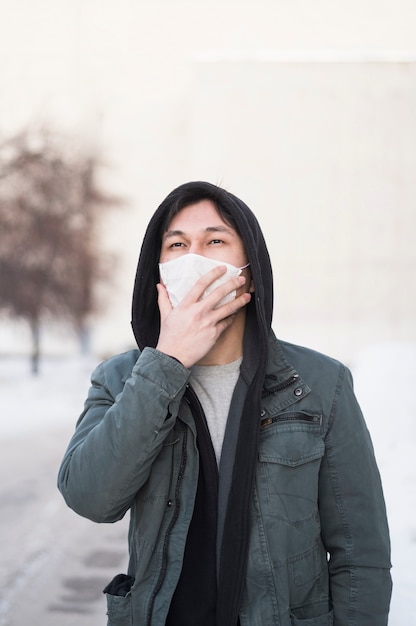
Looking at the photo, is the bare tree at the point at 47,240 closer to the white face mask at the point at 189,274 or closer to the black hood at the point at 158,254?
the black hood at the point at 158,254

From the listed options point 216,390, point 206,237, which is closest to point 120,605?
point 216,390

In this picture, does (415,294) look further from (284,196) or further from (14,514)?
(14,514)

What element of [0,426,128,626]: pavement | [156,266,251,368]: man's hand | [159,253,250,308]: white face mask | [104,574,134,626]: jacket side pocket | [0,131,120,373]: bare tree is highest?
[0,131,120,373]: bare tree

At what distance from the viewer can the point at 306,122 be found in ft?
29.8

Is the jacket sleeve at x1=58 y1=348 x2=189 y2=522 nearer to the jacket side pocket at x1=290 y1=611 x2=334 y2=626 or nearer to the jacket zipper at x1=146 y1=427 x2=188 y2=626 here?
the jacket zipper at x1=146 y1=427 x2=188 y2=626

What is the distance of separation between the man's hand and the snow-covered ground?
1.26 meters

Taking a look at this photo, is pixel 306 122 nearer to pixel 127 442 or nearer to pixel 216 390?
pixel 216 390

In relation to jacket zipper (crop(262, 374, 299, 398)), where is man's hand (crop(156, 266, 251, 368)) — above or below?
above

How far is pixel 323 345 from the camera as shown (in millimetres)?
8852

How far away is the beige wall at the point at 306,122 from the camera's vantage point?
326 inches

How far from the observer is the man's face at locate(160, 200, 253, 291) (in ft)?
5.27

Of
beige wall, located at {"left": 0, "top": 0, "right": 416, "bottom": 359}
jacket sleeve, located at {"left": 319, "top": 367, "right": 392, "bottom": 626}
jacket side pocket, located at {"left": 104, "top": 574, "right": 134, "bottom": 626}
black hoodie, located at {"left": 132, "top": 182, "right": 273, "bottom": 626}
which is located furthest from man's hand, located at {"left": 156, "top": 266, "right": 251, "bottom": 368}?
beige wall, located at {"left": 0, "top": 0, "right": 416, "bottom": 359}

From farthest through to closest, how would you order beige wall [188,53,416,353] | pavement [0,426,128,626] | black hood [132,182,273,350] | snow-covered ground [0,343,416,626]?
beige wall [188,53,416,353] → pavement [0,426,128,626] → snow-covered ground [0,343,416,626] → black hood [132,182,273,350]

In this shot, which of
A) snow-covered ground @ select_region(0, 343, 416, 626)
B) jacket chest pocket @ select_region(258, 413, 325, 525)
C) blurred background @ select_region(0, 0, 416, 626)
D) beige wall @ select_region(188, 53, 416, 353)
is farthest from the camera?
beige wall @ select_region(188, 53, 416, 353)
